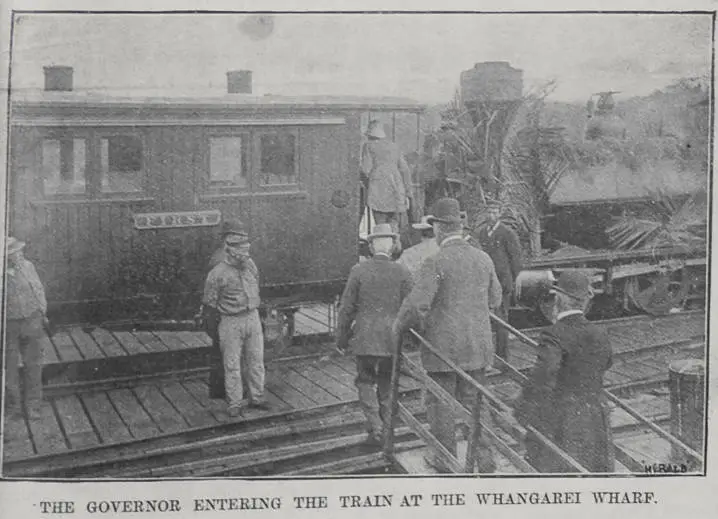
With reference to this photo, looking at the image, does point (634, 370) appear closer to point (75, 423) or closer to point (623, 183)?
point (623, 183)

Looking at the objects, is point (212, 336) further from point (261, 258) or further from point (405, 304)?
point (405, 304)

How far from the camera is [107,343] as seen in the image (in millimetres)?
3523

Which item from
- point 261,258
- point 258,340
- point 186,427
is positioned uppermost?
point 261,258

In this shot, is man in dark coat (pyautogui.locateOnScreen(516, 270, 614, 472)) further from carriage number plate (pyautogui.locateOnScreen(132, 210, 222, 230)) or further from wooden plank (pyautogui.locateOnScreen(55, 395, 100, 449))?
wooden plank (pyautogui.locateOnScreen(55, 395, 100, 449))

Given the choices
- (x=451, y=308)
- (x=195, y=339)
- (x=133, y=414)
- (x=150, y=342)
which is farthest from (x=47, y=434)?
(x=451, y=308)

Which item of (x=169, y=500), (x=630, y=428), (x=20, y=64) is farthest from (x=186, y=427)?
(x=630, y=428)

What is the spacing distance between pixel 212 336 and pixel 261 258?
476 mm

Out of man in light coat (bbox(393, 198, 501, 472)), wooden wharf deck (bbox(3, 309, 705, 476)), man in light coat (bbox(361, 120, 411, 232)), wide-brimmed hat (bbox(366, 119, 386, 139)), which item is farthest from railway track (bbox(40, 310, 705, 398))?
wide-brimmed hat (bbox(366, 119, 386, 139))

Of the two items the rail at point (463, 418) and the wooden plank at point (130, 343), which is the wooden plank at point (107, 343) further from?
the rail at point (463, 418)

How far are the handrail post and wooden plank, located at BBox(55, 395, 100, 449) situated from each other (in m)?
1.24

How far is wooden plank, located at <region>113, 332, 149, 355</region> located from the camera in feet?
11.8

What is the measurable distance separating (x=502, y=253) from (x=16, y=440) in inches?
96.1

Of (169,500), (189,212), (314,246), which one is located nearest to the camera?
(169,500)

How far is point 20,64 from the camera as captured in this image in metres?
3.27
